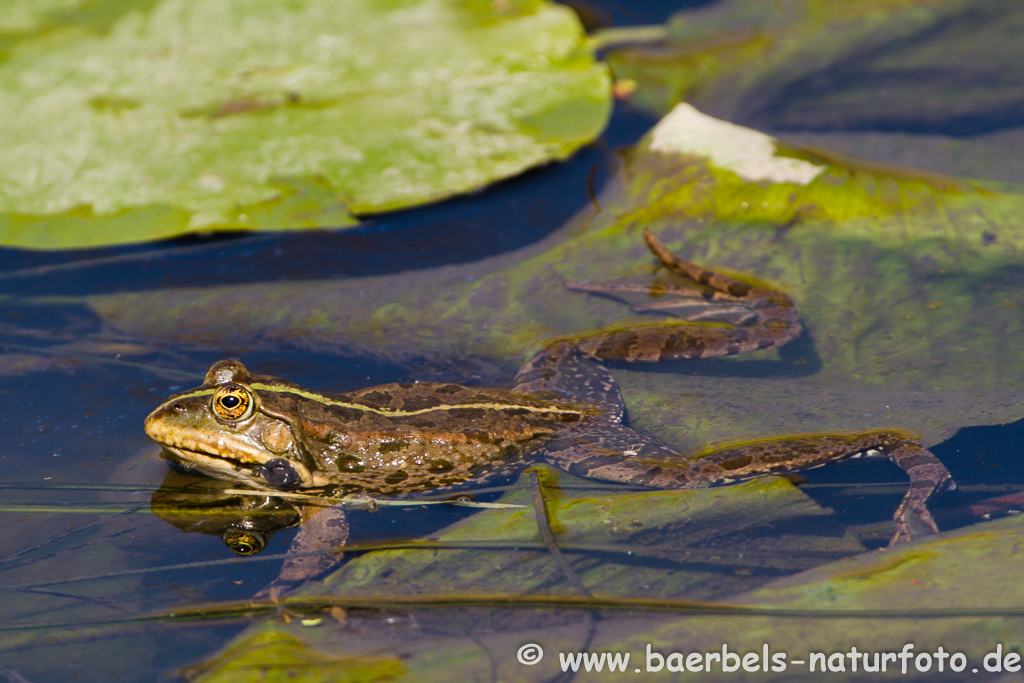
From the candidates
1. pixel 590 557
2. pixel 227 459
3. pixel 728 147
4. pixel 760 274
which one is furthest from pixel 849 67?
pixel 227 459

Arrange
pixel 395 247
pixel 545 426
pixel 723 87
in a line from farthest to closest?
pixel 723 87, pixel 395 247, pixel 545 426

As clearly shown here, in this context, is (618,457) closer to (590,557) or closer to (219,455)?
(590,557)

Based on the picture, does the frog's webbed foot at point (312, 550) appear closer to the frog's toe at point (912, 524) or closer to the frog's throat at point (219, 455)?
the frog's throat at point (219, 455)

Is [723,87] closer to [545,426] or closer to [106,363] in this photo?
[545,426]

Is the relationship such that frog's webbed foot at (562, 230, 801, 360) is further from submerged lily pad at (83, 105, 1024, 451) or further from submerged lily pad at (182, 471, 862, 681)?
submerged lily pad at (182, 471, 862, 681)

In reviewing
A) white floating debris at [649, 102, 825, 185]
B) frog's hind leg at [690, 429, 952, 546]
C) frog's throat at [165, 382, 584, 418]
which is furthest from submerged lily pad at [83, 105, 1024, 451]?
frog's throat at [165, 382, 584, 418]

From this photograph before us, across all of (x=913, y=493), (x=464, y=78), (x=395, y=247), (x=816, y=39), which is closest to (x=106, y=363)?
(x=395, y=247)
